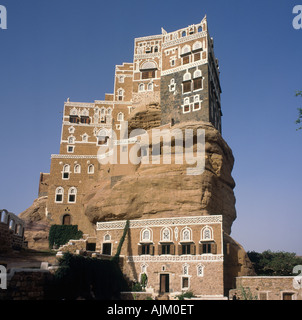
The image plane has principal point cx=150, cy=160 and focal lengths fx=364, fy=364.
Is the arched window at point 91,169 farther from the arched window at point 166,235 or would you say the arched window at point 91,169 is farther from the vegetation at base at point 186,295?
the vegetation at base at point 186,295

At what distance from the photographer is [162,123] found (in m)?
51.1

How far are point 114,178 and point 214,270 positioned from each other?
18.7 meters

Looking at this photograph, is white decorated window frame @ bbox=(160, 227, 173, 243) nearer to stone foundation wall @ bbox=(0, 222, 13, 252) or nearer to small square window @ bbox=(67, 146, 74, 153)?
stone foundation wall @ bbox=(0, 222, 13, 252)

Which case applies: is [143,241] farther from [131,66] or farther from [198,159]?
[131,66]

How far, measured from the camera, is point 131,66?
67.1 meters

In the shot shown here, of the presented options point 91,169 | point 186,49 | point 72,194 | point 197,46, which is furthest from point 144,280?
Result: point 186,49

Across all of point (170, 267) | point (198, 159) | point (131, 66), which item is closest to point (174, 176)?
point (198, 159)

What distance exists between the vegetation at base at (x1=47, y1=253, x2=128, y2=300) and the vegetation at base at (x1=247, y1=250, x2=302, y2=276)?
55.5 feet

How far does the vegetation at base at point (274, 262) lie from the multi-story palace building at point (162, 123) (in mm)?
11244

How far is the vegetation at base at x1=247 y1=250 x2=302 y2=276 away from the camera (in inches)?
1590

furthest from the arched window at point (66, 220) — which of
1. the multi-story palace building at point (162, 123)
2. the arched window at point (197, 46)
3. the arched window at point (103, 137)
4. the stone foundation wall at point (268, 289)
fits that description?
the arched window at point (197, 46)

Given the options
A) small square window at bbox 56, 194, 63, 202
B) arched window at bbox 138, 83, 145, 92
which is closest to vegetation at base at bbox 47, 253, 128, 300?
small square window at bbox 56, 194, 63, 202

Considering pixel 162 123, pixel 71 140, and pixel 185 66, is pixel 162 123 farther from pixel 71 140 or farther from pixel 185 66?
pixel 71 140
